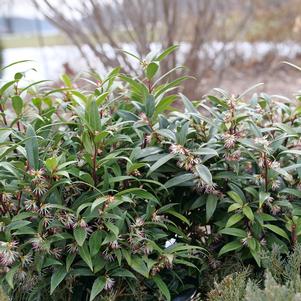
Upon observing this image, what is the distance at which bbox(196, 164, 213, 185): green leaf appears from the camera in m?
2.10

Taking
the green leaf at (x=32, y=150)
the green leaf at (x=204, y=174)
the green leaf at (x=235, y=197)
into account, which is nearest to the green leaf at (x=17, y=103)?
the green leaf at (x=32, y=150)

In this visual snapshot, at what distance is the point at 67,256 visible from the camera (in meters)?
2.14

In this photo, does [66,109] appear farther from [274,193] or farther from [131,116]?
[274,193]

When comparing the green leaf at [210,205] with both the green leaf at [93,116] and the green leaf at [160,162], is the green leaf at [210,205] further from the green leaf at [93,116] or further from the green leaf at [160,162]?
the green leaf at [93,116]

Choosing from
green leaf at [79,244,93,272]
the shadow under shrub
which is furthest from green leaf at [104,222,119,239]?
green leaf at [79,244,93,272]

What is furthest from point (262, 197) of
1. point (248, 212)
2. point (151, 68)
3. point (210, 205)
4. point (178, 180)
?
point (151, 68)

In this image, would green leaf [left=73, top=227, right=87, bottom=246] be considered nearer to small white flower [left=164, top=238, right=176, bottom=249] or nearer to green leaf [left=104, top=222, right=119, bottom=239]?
green leaf [left=104, top=222, right=119, bottom=239]

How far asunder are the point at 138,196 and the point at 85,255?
0.30 metres

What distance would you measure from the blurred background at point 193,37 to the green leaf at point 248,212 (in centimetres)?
234

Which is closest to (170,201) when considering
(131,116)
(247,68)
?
(131,116)

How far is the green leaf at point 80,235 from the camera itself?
6.56 ft

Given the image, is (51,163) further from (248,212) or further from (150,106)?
(248,212)

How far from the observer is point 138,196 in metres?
2.15

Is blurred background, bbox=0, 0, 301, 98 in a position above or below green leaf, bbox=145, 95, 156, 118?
below
